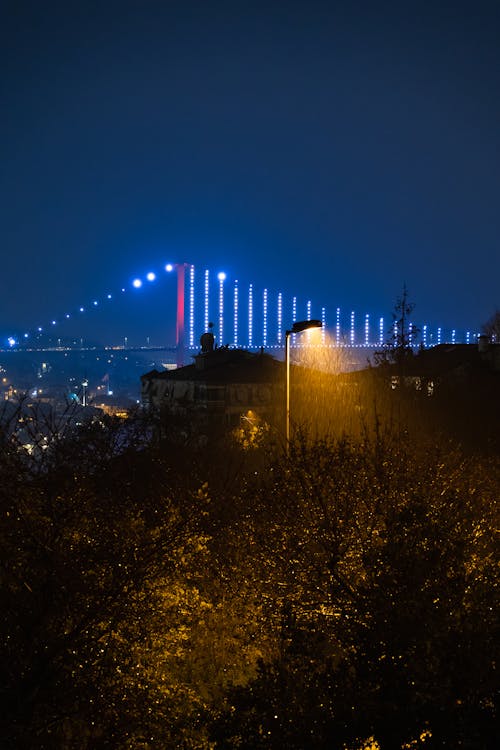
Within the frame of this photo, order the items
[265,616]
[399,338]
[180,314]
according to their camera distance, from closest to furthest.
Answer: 1. [265,616]
2. [399,338]
3. [180,314]

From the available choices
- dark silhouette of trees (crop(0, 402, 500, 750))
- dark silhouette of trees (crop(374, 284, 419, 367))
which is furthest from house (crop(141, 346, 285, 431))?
dark silhouette of trees (crop(0, 402, 500, 750))

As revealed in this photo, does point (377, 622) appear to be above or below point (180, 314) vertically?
below

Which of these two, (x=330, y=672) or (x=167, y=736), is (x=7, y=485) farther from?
(x=330, y=672)

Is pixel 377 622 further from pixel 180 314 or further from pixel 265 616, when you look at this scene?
pixel 180 314

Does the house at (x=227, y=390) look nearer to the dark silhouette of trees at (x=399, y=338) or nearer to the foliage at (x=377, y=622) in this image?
the dark silhouette of trees at (x=399, y=338)

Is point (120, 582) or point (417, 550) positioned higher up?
point (417, 550)

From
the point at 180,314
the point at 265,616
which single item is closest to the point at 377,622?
the point at 265,616

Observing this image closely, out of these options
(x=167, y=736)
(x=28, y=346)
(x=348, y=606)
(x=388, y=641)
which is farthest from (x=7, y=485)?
(x=28, y=346)

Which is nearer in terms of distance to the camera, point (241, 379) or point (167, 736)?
A: point (167, 736)

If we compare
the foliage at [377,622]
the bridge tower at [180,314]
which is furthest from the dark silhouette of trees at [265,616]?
the bridge tower at [180,314]

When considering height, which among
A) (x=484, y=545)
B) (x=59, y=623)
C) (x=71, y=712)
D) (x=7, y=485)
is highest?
(x=7, y=485)

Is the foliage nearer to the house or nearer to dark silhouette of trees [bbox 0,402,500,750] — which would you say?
dark silhouette of trees [bbox 0,402,500,750]
